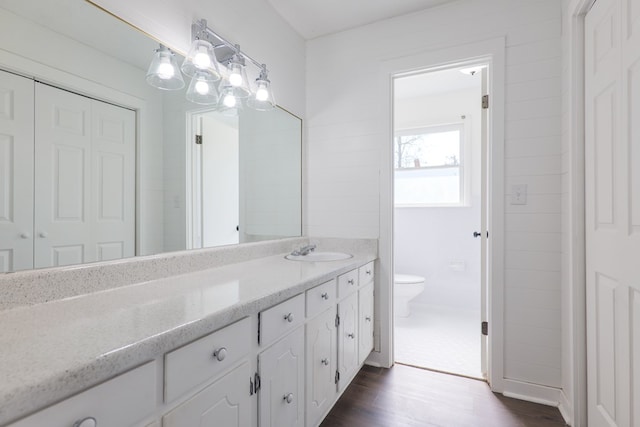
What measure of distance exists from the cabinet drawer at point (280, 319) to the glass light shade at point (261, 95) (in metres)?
1.21

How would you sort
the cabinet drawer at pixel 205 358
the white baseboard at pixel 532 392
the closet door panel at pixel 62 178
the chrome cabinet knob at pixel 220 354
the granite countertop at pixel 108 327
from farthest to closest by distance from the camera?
1. the white baseboard at pixel 532 392
2. the closet door panel at pixel 62 178
3. the chrome cabinet knob at pixel 220 354
4. the cabinet drawer at pixel 205 358
5. the granite countertop at pixel 108 327

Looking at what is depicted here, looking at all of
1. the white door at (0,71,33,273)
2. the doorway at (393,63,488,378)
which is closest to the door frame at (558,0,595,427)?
the doorway at (393,63,488,378)

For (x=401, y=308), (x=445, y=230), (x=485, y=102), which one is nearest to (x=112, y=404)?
(x=485, y=102)

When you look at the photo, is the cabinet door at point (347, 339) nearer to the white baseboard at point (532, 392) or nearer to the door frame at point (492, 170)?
the door frame at point (492, 170)

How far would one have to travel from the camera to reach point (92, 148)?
108 centimetres

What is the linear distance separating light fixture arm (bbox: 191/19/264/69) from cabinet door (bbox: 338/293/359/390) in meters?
1.44

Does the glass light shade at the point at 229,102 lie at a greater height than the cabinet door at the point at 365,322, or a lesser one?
greater

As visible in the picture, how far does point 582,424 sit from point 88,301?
7.07 feet

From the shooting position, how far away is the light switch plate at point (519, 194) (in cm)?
183

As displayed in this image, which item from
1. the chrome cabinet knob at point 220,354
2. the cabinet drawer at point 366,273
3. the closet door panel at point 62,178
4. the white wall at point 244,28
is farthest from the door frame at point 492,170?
the closet door panel at point 62,178

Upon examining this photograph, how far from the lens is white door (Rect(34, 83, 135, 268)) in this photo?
0.96 metres

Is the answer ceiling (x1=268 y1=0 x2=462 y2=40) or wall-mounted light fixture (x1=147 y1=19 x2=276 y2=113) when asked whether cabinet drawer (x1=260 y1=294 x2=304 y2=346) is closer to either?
wall-mounted light fixture (x1=147 y1=19 x2=276 y2=113)

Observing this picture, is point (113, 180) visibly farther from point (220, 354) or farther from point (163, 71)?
point (220, 354)

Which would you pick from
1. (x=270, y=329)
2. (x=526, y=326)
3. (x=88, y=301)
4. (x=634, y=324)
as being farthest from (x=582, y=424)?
(x=88, y=301)
